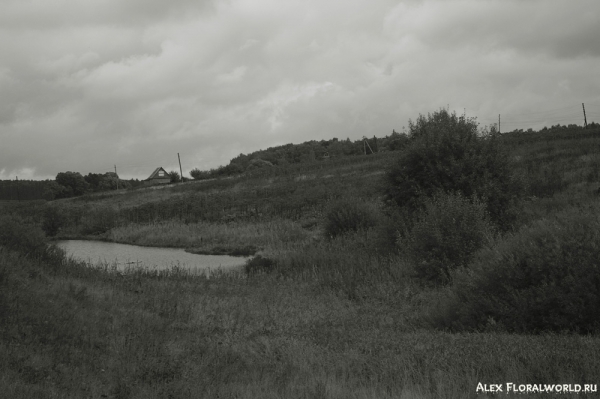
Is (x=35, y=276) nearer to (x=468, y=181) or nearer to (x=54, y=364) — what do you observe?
(x=54, y=364)

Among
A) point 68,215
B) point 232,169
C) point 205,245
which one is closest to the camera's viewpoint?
point 205,245

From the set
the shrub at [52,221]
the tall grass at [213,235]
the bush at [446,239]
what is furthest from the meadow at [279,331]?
the shrub at [52,221]

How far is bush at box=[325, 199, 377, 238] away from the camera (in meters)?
28.7

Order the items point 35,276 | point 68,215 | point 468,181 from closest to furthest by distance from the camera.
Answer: point 35,276
point 468,181
point 68,215

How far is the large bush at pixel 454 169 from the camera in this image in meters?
23.5

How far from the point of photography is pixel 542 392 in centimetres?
619

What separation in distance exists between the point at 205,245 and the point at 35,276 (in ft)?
78.7

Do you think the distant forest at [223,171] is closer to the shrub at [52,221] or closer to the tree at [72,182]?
the tree at [72,182]

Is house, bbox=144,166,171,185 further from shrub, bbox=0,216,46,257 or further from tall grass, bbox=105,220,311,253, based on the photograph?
shrub, bbox=0,216,46,257

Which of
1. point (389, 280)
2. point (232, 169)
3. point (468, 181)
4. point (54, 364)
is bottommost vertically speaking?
point (389, 280)

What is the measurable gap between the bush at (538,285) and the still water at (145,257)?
1658cm

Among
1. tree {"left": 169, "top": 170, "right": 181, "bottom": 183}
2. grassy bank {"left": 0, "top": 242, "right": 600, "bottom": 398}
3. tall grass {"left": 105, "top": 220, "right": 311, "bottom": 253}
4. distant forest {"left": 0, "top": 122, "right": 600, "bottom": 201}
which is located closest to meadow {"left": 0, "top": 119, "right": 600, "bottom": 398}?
grassy bank {"left": 0, "top": 242, "right": 600, "bottom": 398}

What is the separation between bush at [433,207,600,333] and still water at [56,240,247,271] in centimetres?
1658

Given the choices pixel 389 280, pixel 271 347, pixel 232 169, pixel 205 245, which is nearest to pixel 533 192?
pixel 389 280
